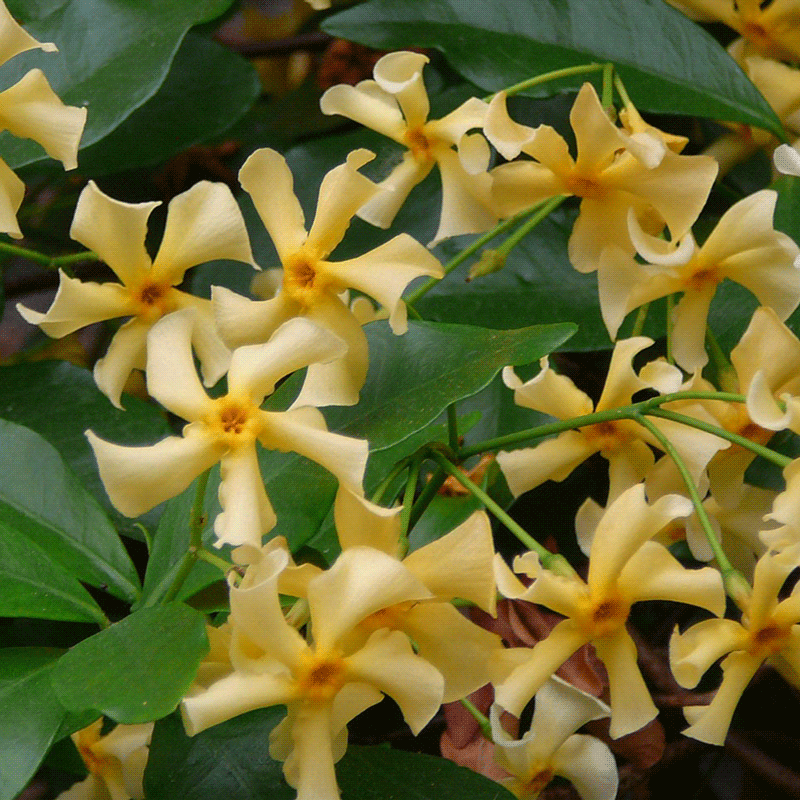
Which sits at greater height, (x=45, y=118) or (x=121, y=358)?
(x=45, y=118)

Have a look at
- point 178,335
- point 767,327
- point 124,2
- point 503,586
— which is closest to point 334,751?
point 503,586

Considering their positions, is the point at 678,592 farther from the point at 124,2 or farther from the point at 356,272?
the point at 124,2

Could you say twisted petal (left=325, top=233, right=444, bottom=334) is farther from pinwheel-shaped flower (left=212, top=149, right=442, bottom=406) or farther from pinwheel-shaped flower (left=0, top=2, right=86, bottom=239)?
pinwheel-shaped flower (left=0, top=2, right=86, bottom=239)

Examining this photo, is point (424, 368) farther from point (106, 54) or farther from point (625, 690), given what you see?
point (106, 54)

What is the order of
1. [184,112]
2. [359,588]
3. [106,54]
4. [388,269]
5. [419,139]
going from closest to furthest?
[359,588], [388,269], [419,139], [106,54], [184,112]

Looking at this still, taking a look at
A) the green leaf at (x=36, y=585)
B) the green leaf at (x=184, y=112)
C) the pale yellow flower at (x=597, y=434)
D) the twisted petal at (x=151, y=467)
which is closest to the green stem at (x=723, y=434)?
the pale yellow flower at (x=597, y=434)

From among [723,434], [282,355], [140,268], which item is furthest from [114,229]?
[723,434]

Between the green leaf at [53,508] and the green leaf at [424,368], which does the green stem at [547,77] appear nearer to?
the green leaf at [424,368]
